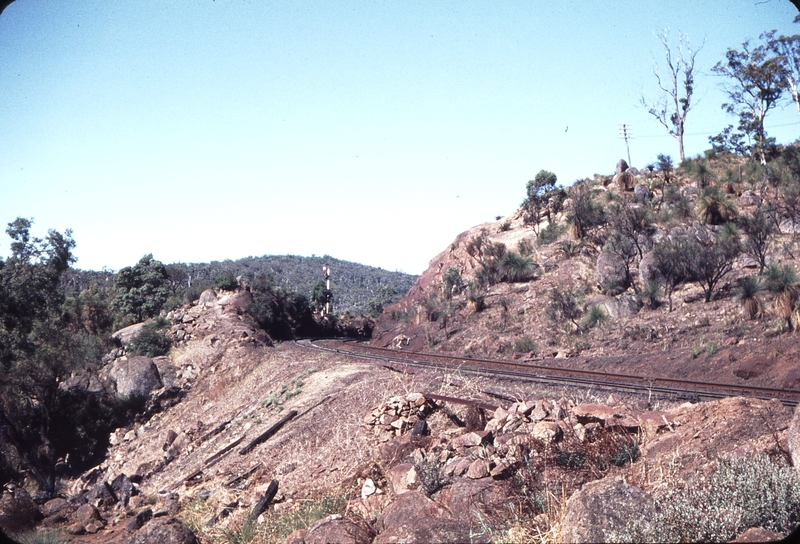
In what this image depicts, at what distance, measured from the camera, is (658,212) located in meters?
35.3

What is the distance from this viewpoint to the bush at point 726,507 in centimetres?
450

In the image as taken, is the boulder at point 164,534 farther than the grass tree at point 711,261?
No

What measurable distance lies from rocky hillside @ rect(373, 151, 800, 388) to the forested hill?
3134 cm

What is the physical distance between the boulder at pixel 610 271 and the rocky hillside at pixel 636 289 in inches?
2.3

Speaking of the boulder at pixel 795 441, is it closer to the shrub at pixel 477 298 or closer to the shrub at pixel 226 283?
the shrub at pixel 477 298

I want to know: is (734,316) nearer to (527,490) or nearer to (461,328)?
(461,328)

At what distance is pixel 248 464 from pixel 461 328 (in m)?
20.8

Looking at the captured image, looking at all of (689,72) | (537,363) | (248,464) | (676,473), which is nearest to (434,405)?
(248,464)

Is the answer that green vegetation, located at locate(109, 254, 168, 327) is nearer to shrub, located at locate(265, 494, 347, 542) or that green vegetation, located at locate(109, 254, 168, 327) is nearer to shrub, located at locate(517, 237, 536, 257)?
shrub, located at locate(517, 237, 536, 257)

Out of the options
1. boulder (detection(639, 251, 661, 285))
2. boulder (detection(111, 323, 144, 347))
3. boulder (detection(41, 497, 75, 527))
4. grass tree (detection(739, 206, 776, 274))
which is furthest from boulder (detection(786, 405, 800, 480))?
boulder (detection(111, 323, 144, 347))

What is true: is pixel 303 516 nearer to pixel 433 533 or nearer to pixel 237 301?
pixel 433 533

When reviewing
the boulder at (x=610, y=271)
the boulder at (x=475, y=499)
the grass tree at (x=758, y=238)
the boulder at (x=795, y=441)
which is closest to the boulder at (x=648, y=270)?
the boulder at (x=610, y=271)

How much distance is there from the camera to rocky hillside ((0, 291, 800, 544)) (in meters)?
5.10

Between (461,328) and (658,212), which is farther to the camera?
(658,212)
